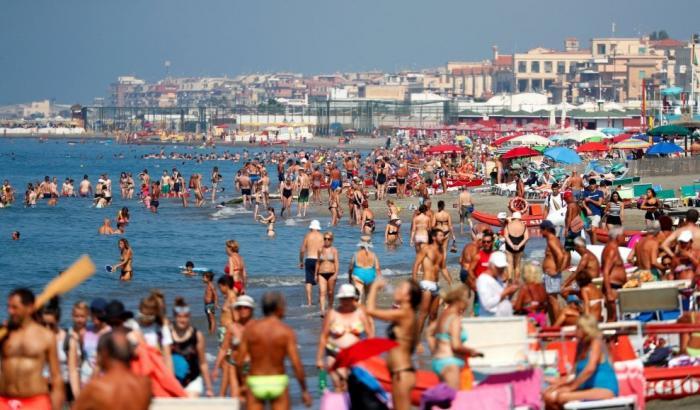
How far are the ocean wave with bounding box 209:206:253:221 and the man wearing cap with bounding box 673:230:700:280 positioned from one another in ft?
80.9

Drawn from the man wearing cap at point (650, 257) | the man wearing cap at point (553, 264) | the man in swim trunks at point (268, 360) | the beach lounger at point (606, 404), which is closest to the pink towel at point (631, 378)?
the beach lounger at point (606, 404)

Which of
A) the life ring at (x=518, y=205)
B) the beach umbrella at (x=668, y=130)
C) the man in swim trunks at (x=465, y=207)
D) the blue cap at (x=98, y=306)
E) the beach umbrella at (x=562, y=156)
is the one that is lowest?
the man in swim trunks at (x=465, y=207)

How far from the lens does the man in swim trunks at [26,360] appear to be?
27.4 feet

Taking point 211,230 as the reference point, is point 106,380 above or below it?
above

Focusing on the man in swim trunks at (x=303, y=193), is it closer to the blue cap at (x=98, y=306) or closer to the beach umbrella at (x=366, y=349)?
the blue cap at (x=98, y=306)

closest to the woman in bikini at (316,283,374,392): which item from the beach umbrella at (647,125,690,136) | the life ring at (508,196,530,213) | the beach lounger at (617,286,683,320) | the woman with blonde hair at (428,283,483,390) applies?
the woman with blonde hair at (428,283,483,390)

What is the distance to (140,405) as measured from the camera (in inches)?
281

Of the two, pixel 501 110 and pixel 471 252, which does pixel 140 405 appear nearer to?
pixel 471 252

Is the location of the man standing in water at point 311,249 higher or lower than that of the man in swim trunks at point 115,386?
lower

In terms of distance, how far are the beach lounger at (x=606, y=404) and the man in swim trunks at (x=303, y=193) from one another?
85.7 ft

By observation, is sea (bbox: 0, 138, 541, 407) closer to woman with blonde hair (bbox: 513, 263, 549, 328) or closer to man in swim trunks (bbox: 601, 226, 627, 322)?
woman with blonde hair (bbox: 513, 263, 549, 328)

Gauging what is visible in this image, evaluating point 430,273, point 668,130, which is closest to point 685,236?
point 430,273

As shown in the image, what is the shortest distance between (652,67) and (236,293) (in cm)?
17039

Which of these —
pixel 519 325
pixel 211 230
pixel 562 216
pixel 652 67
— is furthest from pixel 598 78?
pixel 519 325
